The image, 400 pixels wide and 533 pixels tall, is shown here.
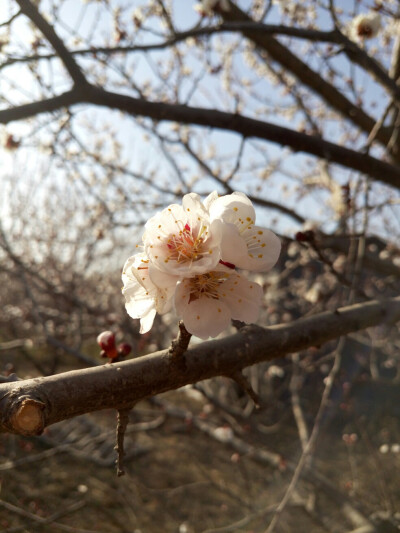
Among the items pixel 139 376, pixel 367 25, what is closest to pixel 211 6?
pixel 367 25

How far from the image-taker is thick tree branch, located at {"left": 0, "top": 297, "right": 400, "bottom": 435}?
0.63m

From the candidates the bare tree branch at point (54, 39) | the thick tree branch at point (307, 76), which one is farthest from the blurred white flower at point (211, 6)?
the bare tree branch at point (54, 39)

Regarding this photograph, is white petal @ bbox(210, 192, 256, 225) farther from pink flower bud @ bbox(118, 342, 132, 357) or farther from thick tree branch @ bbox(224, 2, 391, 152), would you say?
thick tree branch @ bbox(224, 2, 391, 152)

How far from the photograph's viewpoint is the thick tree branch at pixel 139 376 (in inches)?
24.8

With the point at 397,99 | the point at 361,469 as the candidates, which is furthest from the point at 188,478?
the point at 397,99

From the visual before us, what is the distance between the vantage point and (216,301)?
0.81m

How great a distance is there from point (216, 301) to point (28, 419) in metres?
0.41

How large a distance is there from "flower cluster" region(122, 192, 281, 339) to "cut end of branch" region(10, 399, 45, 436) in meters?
0.25

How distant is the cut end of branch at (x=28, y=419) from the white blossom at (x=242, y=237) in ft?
1.34

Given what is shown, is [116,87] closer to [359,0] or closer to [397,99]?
[359,0]

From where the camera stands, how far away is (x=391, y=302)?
1366 millimetres

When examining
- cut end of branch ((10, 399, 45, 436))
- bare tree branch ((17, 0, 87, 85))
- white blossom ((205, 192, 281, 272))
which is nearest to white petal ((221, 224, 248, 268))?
white blossom ((205, 192, 281, 272))

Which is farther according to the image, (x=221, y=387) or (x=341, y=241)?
(x=221, y=387)

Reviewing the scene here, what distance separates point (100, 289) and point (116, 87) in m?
4.81
